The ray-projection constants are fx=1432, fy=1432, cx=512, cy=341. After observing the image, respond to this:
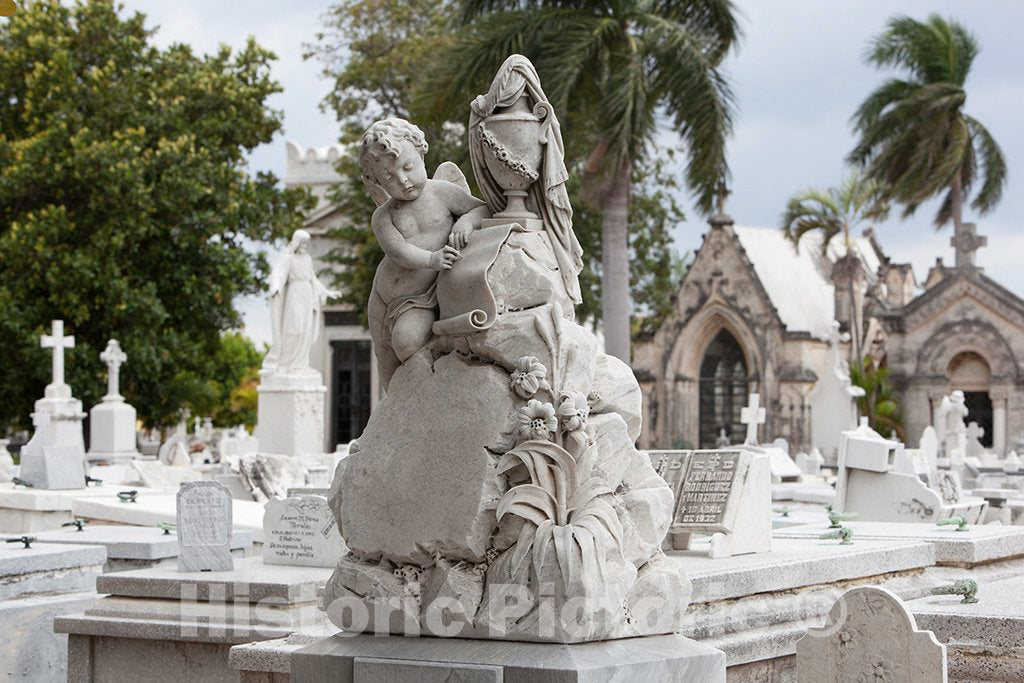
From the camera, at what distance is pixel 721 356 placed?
44.1m

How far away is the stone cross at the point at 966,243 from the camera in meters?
40.3

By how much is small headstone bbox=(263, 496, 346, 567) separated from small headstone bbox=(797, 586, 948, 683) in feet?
9.37

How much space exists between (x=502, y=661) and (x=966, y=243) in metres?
38.5

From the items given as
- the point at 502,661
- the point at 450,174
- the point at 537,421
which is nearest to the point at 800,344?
the point at 450,174

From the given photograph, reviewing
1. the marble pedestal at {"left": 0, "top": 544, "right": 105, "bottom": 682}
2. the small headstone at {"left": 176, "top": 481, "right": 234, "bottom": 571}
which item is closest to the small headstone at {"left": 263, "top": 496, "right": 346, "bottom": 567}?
the small headstone at {"left": 176, "top": 481, "right": 234, "bottom": 571}

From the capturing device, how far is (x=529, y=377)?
4.61 metres

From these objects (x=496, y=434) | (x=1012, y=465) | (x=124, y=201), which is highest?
(x=124, y=201)

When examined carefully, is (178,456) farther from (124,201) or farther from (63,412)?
(124,201)

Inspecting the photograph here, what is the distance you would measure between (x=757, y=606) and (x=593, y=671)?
3.02 m

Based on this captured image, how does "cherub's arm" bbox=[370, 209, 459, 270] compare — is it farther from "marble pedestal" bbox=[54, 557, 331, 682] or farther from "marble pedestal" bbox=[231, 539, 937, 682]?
"marble pedestal" bbox=[54, 557, 331, 682]

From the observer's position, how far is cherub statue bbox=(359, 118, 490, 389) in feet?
15.9

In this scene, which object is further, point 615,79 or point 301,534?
point 615,79

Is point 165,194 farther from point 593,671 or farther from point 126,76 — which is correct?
point 593,671

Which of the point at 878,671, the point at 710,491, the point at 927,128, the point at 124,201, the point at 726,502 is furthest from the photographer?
the point at 927,128
